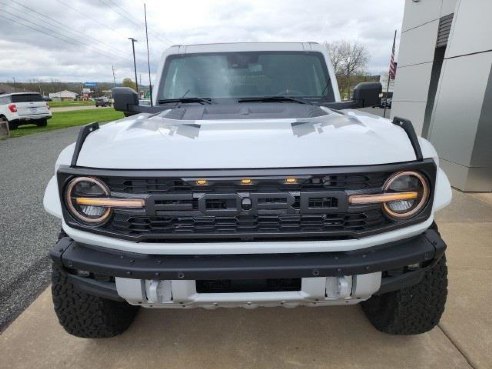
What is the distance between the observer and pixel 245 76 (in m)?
3.21

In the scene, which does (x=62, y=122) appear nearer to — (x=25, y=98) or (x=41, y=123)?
(x=41, y=123)

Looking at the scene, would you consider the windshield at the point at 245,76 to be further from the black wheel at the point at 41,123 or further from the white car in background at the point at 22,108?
the black wheel at the point at 41,123

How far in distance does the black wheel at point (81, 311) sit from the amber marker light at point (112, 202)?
0.56m

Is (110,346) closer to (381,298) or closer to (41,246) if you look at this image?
(381,298)

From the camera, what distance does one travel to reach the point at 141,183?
1.70m

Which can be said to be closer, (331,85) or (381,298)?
(381,298)

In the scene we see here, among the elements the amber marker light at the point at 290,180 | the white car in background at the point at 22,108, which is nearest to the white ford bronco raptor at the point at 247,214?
the amber marker light at the point at 290,180

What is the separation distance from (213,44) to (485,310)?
300cm

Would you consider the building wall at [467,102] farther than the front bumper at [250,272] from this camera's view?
Yes

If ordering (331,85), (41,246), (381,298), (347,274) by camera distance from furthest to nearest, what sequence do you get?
(41,246) < (331,85) < (381,298) < (347,274)

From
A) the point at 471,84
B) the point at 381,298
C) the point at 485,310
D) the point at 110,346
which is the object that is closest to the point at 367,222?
the point at 381,298

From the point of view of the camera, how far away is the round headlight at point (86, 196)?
175cm

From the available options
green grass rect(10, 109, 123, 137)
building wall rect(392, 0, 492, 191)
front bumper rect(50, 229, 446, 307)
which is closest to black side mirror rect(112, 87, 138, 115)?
front bumper rect(50, 229, 446, 307)

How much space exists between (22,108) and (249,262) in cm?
1730
